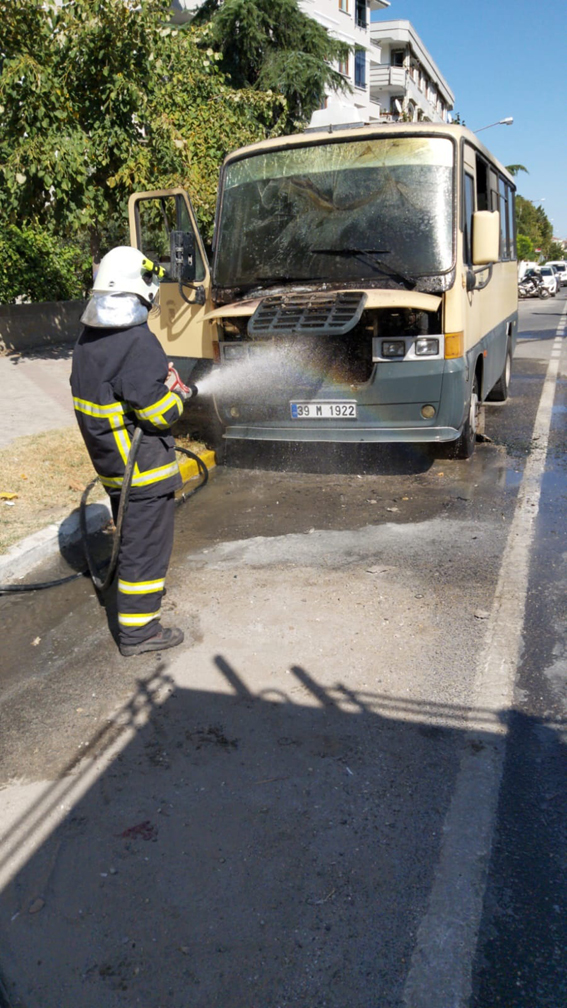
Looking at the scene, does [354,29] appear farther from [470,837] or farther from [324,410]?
[470,837]

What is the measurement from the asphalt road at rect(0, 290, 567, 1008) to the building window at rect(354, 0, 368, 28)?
45.3 metres

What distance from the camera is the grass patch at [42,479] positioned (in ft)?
19.1

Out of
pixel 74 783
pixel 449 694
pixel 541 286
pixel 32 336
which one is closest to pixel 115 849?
pixel 74 783

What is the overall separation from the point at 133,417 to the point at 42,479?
122 inches

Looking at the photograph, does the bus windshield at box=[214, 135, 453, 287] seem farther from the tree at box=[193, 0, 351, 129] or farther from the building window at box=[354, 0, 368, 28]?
the building window at box=[354, 0, 368, 28]

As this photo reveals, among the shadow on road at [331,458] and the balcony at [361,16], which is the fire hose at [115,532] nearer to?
the shadow on road at [331,458]

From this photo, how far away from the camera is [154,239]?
47.2 feet

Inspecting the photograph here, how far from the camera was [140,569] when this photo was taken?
12.9ft

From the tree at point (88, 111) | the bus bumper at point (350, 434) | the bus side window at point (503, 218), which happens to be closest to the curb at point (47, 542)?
the bus bumper at point (350, 434)

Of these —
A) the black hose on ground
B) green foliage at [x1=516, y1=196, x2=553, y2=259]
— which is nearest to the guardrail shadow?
the black hose on ground

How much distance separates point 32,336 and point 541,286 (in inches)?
1259

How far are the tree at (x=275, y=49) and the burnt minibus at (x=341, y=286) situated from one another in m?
15.7

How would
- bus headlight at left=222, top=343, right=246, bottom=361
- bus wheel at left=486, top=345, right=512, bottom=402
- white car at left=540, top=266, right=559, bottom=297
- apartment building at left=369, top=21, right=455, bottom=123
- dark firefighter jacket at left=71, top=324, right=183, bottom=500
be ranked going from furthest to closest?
apartment building at left=369, top=21, right=455, bottom=123
white car at left=540, top=266, right=559, bottom=297
bus wheel at left=486, top=345, right=512, bottom=402
bus headlight at left=222, top=343, right=246, bottom=361
dark firefighter jacket at left=71, top=324, right=183, bottom=500

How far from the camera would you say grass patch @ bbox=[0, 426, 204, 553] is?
5820 mm
